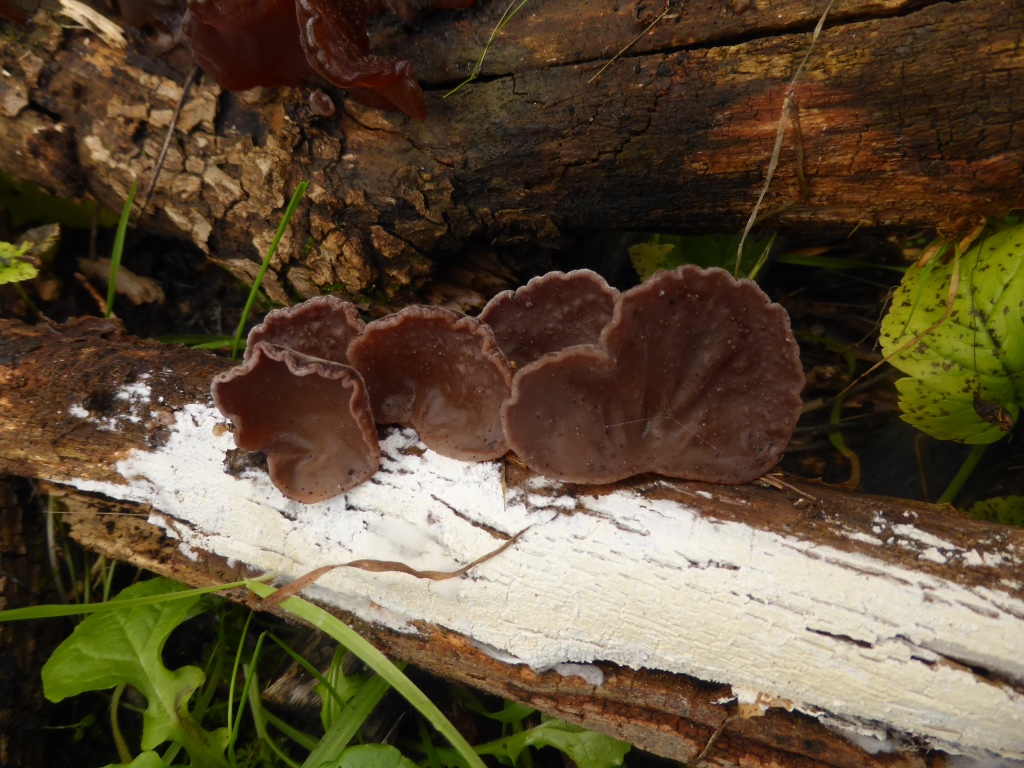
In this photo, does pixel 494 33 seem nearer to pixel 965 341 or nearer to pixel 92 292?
pixel 965 341

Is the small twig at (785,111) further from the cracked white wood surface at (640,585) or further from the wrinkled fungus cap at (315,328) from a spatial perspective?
the wrinkled fungus cap at (315,328)

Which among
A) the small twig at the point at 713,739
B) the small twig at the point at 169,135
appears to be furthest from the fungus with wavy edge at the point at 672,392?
the small twig at the point at 169,135

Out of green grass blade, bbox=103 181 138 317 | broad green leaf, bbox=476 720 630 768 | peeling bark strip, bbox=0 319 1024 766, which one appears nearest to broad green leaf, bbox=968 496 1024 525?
peeling bark strip, bbox=0 319 1024 766

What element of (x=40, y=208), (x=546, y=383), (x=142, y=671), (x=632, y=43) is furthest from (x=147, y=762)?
(x=632, y=43)

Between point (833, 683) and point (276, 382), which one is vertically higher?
point (276, 382)

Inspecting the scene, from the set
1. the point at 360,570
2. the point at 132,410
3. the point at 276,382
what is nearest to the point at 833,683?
the point at 360,570

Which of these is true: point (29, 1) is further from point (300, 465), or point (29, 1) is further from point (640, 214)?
point (640, 214)

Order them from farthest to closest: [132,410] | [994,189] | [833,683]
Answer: [132,410]
[994,189]
[833,683]

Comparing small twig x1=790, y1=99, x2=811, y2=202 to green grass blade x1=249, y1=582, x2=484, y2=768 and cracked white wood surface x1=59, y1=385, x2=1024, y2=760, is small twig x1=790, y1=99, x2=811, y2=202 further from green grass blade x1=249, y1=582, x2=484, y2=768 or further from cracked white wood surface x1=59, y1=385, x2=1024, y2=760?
green grass blade x1=249, y1=582, x2=484, y2=768
